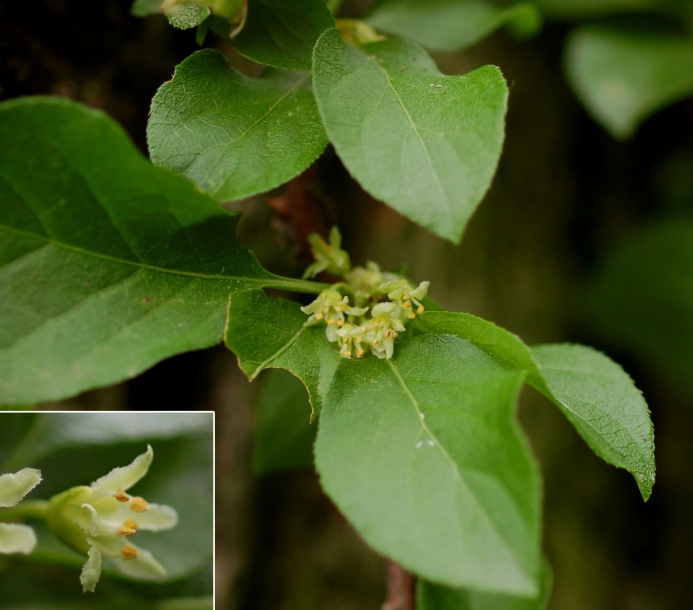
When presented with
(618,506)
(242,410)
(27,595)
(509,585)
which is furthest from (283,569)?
(618,506)

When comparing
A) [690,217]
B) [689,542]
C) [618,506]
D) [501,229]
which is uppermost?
[501,229]

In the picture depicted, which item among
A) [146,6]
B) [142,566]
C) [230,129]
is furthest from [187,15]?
[142,566]

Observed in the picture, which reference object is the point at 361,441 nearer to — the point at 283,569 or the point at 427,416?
the point at 427,416

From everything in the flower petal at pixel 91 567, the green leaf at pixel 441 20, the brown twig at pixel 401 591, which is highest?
the green leaf at pixel 441 20

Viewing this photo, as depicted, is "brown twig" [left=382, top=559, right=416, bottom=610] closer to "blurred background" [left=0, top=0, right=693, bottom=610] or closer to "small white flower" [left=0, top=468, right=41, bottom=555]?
"blurred background" [left=0, top=0, right=693, bottom=610]

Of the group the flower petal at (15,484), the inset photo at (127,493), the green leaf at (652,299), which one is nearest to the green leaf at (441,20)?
the inset photo at (127,493)

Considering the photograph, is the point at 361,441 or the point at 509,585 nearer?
the point at 509,585

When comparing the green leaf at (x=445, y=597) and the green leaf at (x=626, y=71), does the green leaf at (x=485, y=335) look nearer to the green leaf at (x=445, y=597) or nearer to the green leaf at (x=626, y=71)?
the green leaf at (x=445, y=597)
